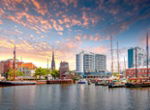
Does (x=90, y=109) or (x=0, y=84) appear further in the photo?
(x=0, y=84)

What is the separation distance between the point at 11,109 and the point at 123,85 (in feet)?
242

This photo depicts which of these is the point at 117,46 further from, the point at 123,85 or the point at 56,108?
the point at 56,108

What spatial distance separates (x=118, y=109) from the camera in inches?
1314

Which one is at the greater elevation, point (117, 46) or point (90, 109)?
point (117, 46)

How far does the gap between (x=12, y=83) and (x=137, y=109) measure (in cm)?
10735

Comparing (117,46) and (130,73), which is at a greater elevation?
(117,46)

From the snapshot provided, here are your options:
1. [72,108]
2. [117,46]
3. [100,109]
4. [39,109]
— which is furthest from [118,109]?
[117,46]

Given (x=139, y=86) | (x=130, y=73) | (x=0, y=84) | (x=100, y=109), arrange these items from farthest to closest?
(x=130, y=73) < (x=0, y=84) < (x=139, y=86) < (x=100, y=109)

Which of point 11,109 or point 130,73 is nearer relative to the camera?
point 11,109

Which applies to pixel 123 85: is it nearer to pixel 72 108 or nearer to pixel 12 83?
pixel 72 108

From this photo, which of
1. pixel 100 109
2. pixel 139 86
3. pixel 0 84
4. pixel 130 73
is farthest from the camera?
pixel 130 73

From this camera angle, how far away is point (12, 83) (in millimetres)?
123250

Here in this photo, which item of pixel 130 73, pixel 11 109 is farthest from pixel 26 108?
pixel 130 73

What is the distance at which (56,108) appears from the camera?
34531 millimetres
